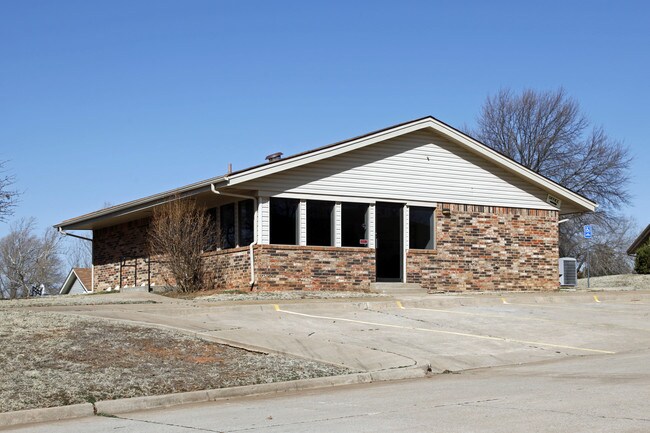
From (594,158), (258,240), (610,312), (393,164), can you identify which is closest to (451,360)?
(610,312)

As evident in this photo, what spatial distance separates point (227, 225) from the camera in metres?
25.0

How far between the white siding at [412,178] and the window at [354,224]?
0.38 metres

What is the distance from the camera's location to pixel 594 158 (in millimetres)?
45594

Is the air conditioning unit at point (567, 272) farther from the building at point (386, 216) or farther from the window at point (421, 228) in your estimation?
the window at point (421, 228)

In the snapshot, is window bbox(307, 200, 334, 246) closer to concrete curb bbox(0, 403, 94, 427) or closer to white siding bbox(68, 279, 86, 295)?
concrete curb bbox(0, 403, 94, 427)

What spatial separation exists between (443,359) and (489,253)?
13.4 m

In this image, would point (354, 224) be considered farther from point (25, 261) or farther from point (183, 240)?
point (25, 261)

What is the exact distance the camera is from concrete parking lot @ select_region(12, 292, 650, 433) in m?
8.29

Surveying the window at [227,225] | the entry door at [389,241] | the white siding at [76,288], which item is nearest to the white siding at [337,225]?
the entry door at [389,241]

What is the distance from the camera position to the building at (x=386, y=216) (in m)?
23.2

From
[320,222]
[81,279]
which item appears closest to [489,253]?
[320,222]

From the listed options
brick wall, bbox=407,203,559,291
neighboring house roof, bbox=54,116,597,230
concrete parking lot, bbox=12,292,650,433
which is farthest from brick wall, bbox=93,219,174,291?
concrete parking lot, bbox=12,292,650,433

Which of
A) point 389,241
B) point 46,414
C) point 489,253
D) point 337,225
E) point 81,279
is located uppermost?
point 337,225

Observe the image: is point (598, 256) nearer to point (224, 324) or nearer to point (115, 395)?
point (224, 324)
